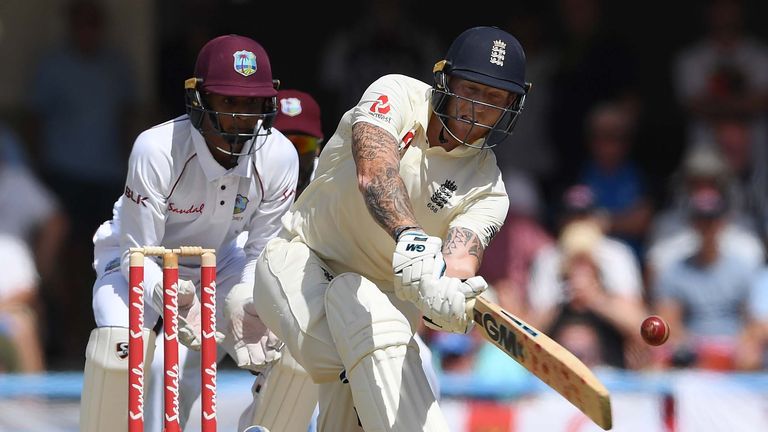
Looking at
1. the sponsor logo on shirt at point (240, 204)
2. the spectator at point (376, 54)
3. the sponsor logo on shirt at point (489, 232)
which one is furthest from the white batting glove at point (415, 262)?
the spectator at point (376, 54)

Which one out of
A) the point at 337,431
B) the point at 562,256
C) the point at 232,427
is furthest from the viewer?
the point at 562,256

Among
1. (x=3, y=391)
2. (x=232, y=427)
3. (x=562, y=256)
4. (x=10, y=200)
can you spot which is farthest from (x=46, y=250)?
(x=562, y=256)

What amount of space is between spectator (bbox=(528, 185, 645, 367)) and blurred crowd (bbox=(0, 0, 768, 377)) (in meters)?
0.01

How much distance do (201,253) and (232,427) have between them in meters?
2.16

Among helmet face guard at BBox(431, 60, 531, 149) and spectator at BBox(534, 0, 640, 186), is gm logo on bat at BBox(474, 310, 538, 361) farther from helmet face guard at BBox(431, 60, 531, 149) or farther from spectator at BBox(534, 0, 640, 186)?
spectator at BBox(534, 0, 640, 186)

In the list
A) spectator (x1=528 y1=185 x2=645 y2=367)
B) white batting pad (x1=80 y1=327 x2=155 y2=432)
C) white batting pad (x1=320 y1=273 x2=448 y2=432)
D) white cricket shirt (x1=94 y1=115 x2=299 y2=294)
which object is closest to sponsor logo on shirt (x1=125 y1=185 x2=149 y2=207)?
white cricket shirt (x1=94 y1=115 x2=299 y2=294)

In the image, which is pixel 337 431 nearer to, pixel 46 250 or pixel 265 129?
pixel 265 129

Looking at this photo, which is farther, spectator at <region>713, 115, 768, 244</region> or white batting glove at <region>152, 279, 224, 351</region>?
spectator at <region>713, 115, 768, 244</region>

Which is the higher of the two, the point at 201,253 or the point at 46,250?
the point at 201,253

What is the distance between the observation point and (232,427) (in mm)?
6051

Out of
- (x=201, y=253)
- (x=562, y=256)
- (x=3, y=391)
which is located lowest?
(x=3, y=391)

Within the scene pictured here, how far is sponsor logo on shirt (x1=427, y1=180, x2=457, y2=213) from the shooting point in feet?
13.8

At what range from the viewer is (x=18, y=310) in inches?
295

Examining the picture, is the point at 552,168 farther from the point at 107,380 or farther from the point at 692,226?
the point at 107,380
